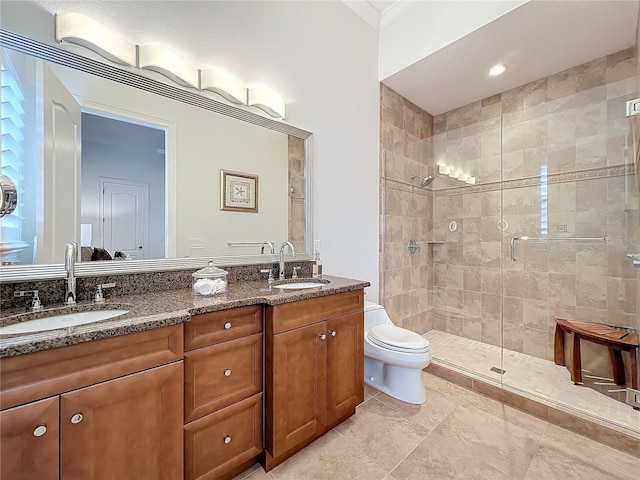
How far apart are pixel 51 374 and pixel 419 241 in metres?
2.95

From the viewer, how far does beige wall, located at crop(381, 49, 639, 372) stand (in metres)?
2.10

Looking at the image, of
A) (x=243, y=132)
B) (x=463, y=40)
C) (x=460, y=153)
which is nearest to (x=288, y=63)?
(x=243, y=132)

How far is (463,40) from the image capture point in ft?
6.63

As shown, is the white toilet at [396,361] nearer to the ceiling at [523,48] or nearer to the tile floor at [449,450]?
the tile floor at [449,450]

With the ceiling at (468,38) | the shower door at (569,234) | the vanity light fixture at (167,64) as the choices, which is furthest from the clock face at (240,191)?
the shower door at (569,234)

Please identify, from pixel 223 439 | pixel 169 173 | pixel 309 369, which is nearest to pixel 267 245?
pixel 169 173

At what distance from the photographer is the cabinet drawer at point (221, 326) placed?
42.2 inches

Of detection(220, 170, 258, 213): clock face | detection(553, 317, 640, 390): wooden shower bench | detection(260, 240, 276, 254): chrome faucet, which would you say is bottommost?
detection(553, 317, 640, 390): wooden shower bench

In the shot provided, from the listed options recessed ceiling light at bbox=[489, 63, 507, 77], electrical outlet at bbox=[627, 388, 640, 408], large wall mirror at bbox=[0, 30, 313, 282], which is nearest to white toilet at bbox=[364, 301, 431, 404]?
large wall mirror at bbox=[0, 30, 313, 282]

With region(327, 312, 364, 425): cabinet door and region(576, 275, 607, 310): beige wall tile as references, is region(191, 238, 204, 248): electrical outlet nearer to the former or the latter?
region(327, 312, 364, 425): cabinet door

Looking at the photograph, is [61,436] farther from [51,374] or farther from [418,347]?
[418,347]

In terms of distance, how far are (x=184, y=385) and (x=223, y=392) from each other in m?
0.18

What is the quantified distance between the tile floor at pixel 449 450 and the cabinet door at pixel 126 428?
548 millimetres

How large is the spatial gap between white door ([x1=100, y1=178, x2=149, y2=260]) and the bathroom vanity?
26 cm
